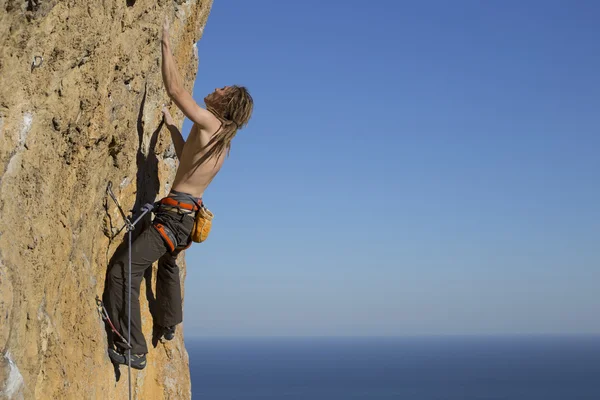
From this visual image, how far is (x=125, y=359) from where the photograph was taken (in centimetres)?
677

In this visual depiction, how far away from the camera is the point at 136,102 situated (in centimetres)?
695

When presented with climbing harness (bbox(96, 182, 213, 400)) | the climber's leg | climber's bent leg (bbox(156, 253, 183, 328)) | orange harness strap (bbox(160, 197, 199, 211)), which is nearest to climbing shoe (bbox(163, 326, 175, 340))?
the climber's leg

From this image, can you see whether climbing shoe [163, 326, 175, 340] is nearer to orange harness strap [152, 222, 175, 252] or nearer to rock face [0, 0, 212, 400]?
rock face [0, 0, 212, 400]

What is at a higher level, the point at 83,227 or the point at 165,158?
the point at 165,158

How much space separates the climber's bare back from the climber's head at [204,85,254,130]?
11 cm

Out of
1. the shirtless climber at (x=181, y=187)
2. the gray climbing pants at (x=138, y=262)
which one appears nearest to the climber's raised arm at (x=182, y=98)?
the shirtless climber at (x=181, y=187)

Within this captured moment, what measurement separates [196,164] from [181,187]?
10.9 inches

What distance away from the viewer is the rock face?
14.9ft

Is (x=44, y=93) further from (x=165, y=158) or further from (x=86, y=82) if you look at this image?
(x=165, y=158)

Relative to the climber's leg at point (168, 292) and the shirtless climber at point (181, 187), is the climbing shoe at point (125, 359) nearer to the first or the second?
the shirtless climber at point (181, 187)

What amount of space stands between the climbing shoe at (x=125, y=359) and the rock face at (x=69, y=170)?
Answer: 0.11 m

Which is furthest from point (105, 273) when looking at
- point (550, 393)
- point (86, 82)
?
point (550, 393)

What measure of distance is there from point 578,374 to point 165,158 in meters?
194

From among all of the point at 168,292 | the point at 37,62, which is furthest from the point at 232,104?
the point at 168,292
